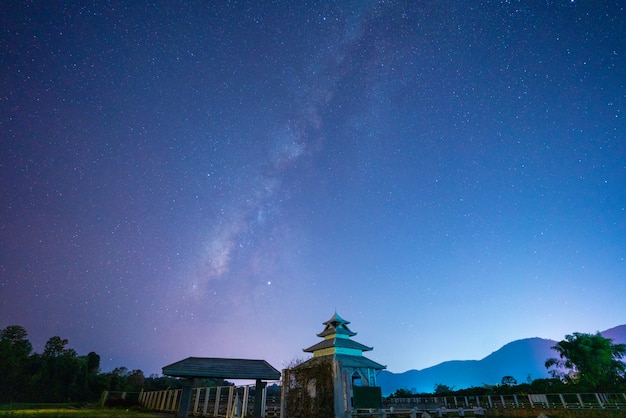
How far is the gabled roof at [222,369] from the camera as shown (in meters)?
22.8

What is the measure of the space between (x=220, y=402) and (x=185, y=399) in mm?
2862

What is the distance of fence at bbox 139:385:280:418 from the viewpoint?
20188mm

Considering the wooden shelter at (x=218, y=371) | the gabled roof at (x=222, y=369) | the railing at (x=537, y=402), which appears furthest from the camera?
the railing at (x=537, y=402)

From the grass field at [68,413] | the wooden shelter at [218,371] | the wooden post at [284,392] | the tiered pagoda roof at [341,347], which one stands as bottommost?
the grass field at [68,413]

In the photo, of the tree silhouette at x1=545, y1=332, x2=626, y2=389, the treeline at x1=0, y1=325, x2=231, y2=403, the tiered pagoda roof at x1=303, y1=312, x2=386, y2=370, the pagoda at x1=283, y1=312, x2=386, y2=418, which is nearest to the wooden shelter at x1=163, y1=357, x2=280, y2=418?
the pagoda at x1=283, y1=312, x2=386, y2=418

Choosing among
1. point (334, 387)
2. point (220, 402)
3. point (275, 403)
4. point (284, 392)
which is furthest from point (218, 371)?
point (334, 387)

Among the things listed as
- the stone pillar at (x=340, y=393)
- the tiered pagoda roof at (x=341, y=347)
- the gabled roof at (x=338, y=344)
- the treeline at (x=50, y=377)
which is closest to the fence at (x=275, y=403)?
the stone pillar at (x=340, y=393)

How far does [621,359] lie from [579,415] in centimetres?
3347

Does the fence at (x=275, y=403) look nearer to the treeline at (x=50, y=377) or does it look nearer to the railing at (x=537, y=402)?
the railing at (x=537, y=402)

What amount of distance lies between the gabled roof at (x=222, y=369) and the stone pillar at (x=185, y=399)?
1.25m

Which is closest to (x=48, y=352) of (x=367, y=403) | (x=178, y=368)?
(x=178, y=368)

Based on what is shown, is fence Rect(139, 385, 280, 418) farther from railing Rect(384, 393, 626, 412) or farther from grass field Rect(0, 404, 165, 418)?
railing Rect(384, 393, 626, 412)

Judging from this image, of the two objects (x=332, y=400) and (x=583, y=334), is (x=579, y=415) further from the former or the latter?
(x=583, y=334)

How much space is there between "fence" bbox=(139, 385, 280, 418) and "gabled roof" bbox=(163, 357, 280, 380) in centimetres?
93
